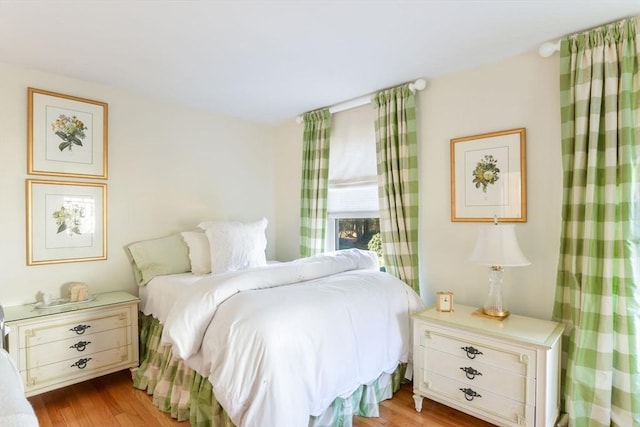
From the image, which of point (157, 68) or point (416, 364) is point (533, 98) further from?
point (157, 68)

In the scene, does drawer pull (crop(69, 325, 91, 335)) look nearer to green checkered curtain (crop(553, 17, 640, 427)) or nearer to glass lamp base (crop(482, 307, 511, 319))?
glass lamp base (crop(482, 307, 511, 319))

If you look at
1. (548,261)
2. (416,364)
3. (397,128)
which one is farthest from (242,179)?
(548,261)

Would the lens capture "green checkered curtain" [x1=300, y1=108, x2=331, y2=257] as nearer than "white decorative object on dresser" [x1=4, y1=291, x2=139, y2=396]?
No

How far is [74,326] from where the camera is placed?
2.22 meters

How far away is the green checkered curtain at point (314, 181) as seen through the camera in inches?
128

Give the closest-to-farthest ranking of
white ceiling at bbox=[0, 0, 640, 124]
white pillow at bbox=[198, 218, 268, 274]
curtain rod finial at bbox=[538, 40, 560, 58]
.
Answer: white ceiling at bbox=[0, 0, 640, 124] < curtain rod finial at bbox=[538, 40, 560, 58] < white pillow at bbox=[198, 218, 268, 274]

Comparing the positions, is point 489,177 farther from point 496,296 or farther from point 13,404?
point 13,404

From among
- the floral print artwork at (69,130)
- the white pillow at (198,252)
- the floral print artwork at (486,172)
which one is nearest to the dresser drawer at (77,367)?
the white pillow at (198,252)

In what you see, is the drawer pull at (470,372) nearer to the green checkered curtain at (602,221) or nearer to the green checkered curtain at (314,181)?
the green checkered curtain at (602,221)

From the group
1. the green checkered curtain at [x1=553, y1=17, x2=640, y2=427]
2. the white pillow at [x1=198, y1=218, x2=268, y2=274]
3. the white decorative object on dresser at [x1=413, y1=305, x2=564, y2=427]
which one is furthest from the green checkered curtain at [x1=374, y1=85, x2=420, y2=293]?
the white pillow at [x1=198, y1=218, x2=268, y2=274]

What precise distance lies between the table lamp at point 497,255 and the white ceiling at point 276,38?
115 cm

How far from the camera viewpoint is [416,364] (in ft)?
6.98

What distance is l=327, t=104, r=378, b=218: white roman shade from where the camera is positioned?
2.99 m

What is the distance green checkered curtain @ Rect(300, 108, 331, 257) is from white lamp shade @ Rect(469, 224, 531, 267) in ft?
5.35
